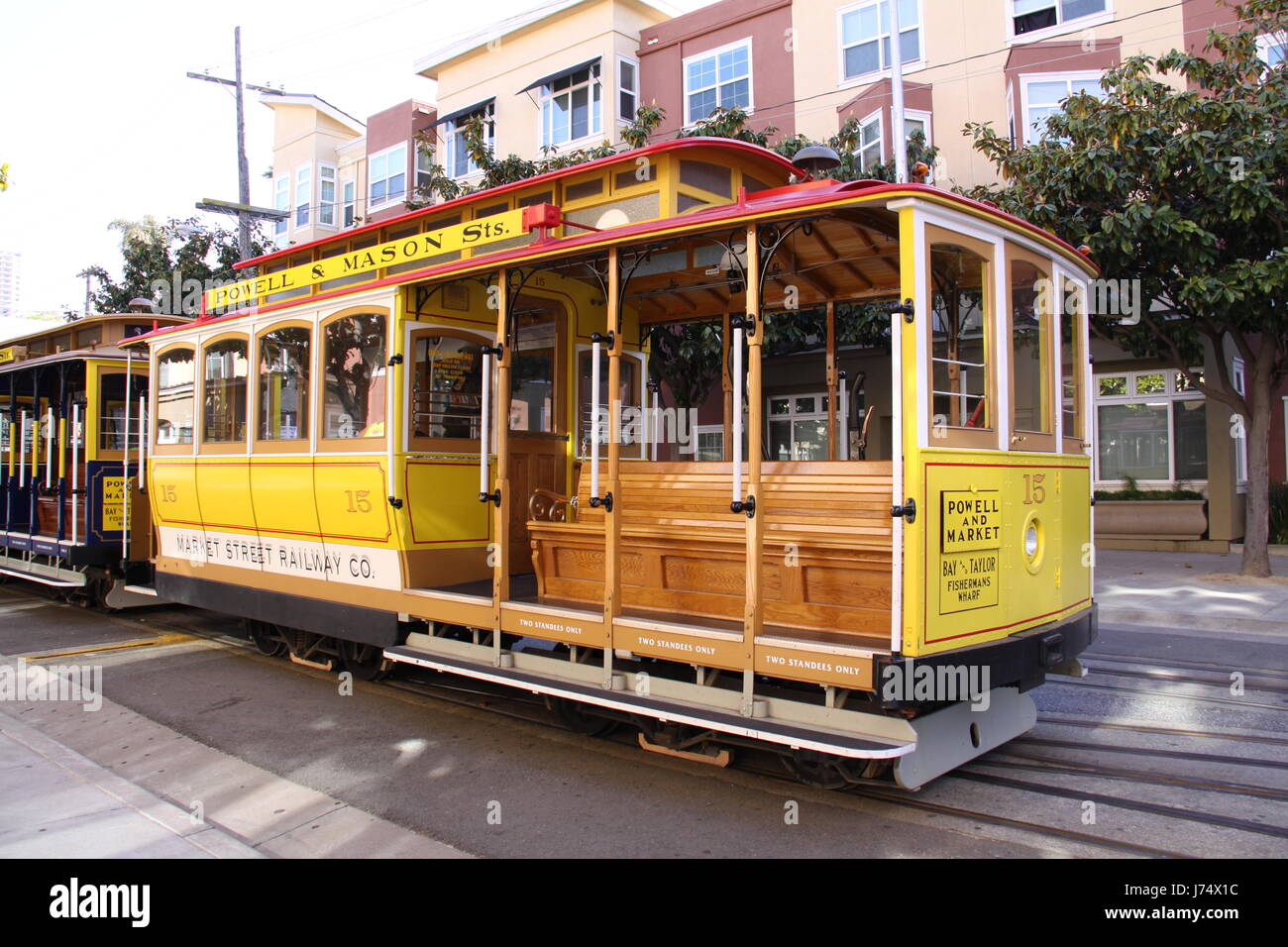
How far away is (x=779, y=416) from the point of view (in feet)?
64.4

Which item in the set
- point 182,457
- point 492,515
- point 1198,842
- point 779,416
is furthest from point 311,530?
point 779,416

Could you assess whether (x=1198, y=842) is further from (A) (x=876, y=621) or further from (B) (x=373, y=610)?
(B) (x=373, y=610)

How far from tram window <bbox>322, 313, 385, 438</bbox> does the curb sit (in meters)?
7.14

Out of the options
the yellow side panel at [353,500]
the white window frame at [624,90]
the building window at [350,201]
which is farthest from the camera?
the building window at [350,201]

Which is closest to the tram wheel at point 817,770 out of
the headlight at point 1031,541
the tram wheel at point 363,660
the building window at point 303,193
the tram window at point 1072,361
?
the headlight at point 1031,541

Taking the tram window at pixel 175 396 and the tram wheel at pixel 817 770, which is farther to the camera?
the tram window at pixel 175 396

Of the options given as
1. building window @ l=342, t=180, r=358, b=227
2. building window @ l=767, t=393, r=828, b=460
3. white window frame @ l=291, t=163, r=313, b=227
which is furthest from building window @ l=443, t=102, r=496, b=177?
building window @ l=767, t=393, r=828, b=460

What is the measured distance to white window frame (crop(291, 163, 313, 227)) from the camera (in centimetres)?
2927

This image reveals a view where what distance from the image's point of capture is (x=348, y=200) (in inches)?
1128

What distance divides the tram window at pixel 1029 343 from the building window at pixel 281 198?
2970cm

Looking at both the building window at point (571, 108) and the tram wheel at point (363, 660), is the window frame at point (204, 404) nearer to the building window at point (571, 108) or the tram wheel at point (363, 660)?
the tram wheel at point (363, 660)

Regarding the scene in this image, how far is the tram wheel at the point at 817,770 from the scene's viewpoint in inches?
186

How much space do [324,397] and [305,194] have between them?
84.3 ft

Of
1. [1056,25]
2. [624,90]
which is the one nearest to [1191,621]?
[1056,25]
